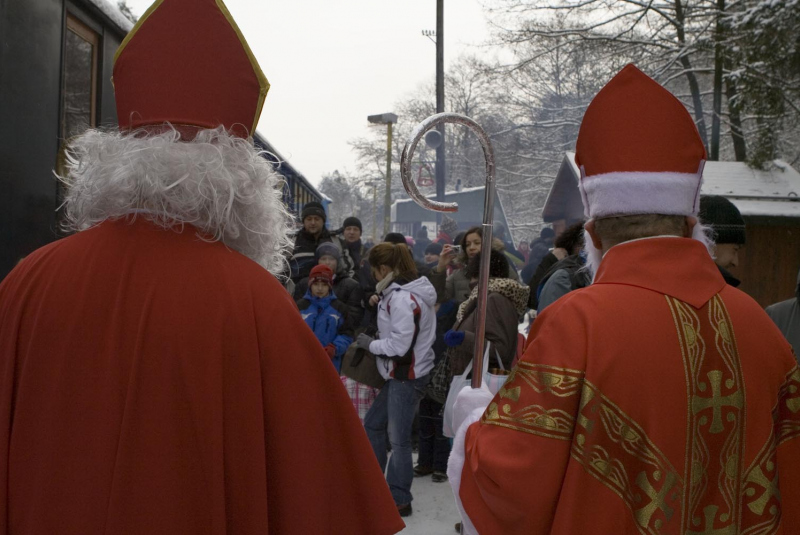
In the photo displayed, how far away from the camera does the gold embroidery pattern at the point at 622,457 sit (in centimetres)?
173

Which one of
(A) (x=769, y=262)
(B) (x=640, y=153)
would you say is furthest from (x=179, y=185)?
(A) (x=769, y=262)

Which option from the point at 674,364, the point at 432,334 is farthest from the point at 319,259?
the point at 674,364

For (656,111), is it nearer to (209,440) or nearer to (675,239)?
(675,239)

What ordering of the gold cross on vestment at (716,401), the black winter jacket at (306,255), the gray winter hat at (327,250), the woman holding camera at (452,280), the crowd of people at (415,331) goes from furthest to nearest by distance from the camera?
the black winter jacket at (306,255) → the gray winter hat at (327,250) → the woman holding camera at (452,280) → the crowd of people at (415,331) → the gold cross on vestment at (716,401)

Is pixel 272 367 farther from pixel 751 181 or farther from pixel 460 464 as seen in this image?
pixel 751 181

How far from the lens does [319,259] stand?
6430 millimetres

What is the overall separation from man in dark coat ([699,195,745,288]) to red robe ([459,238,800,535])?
1652 millimetres

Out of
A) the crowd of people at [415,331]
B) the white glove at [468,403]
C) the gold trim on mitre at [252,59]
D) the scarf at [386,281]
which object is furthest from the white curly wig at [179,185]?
the scarf at [386,281]

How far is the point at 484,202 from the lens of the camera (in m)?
2.53

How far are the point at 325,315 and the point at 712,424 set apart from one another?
4.04 metres

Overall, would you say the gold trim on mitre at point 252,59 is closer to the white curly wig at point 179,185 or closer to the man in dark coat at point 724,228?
the white curly wig at point 179,185

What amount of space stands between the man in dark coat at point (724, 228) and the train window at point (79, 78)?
11.3 feet

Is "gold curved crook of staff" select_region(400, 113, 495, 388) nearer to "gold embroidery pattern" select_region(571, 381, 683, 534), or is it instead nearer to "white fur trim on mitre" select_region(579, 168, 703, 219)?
"white fur trim on mitre" select_region(579, 168, 703, 219)

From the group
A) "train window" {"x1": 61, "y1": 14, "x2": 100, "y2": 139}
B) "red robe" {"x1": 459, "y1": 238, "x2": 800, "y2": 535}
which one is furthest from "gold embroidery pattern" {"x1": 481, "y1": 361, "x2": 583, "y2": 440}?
"train window" {"x1": 61, "y1": 14, "x2": 100, "y2": 139}
